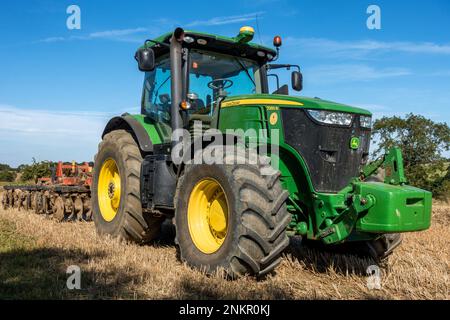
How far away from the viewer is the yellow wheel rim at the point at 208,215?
479 centimetres

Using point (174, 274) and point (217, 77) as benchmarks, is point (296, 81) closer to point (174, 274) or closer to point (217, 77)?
point (217, 77)

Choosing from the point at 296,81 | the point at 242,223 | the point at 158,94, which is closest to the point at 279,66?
the point at 296,81

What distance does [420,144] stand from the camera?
997 inches

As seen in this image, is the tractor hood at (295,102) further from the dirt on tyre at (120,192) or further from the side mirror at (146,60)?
the dirt on tyre at (120,192)

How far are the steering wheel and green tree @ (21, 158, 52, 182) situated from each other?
9744 mm

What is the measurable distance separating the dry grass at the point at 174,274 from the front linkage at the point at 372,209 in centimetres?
50

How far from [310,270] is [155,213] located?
6.83ft

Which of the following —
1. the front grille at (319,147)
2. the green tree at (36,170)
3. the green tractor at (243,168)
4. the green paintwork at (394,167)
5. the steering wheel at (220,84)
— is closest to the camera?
the green tractor at (243,168)

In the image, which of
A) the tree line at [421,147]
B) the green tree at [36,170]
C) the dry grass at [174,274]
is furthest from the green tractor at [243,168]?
the tree line at [421,147]

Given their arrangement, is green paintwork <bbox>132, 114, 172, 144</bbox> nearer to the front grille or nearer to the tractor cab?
the tractor cab

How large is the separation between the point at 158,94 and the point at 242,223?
3033mm

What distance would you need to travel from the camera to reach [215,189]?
16.2 ft
